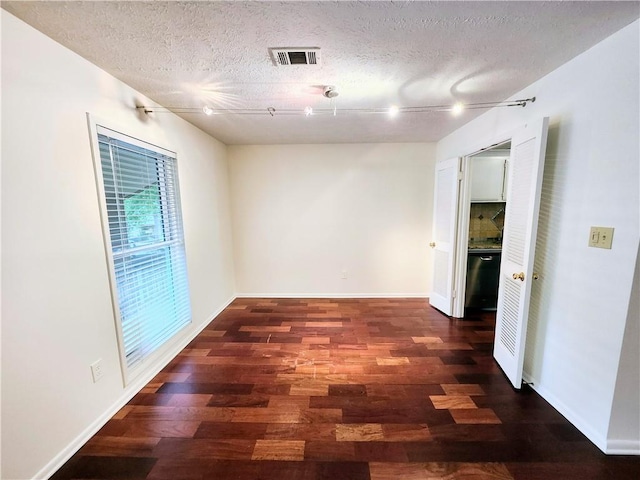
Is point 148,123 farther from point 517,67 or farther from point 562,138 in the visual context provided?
point 562,138

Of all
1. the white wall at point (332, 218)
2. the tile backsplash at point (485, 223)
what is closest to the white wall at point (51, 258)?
the white wall at point (332, 218)

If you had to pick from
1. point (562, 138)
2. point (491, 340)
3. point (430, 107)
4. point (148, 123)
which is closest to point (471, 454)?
point (491, 340)

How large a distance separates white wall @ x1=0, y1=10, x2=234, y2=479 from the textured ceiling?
0.19 m

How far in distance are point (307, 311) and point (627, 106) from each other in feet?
10.5

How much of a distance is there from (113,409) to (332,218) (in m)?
2.94

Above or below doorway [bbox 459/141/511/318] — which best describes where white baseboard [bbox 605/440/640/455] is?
below

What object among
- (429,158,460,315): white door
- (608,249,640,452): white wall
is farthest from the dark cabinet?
(608,249,640,452): white wall

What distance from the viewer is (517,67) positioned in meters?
1.62

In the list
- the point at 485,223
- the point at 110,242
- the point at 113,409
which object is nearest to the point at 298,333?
the point at 113,409

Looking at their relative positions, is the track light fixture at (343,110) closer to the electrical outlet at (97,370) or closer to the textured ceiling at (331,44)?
the textured ceiling at (331,44)

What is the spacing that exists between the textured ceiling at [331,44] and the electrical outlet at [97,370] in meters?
1.93

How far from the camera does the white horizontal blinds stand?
177 cm

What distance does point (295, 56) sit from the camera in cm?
147

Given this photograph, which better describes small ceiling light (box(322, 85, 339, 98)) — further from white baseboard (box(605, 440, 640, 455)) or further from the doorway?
white baseboard (box(605, 440, 640, 455))
